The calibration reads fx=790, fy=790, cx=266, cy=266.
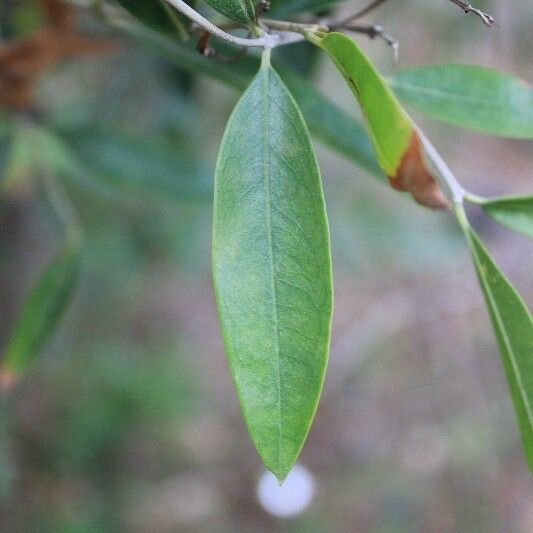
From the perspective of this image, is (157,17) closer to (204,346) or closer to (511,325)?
(511,325)

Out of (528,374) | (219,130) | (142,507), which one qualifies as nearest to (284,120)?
(528,374)

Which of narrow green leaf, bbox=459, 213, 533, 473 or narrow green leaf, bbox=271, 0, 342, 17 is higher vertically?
narrow green leaf, bbox=271, 0, 342, 17

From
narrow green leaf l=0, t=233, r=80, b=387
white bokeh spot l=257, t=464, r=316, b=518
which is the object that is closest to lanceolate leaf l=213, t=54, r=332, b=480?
narrow green leaf l=0, t=233, r=80, b=387

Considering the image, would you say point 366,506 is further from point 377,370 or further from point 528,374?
point 528,374

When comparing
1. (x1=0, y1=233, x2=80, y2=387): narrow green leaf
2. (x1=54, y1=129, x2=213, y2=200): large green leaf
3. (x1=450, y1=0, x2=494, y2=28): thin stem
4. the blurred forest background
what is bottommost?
the blurred forest background

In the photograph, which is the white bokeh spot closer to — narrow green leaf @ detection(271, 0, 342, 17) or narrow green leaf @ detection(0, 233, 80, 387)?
narrow green leaf @ detection(0, 233, 80, 387)

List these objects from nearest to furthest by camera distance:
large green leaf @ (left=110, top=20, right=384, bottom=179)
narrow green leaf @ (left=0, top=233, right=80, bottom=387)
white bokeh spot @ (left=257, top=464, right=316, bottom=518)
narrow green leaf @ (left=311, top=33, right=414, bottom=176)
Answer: narrow green leaf @ (left=311, top=33, right=414, bottom=176)
large green leaf @ (left=110, top=20, right=384, bottom=179)
narrow green leaf @ (left=0, top=233, right=80, bottom=387)
white bokeh spot @ (left=257, top=464, right=316, bottom=518)

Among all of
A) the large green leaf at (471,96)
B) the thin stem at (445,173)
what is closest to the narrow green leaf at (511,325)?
the thin stem at (445,173)
